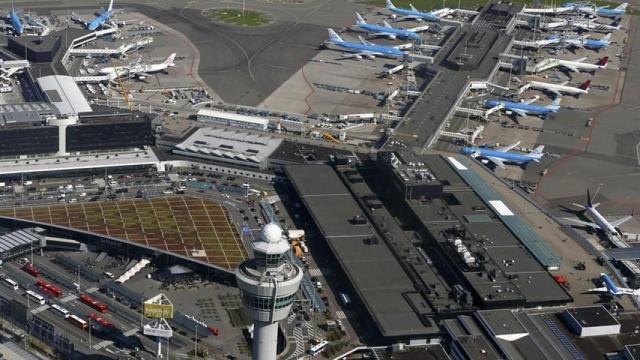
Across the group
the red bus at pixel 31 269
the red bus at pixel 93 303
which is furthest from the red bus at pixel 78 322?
the red bus at pixel 31 269

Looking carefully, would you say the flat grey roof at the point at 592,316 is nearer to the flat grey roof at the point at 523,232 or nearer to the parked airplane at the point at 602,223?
the flat grey roof at the point at 523,232

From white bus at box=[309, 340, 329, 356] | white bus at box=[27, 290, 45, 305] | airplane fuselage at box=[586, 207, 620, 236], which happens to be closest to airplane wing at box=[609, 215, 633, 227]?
airplane fuselage at box=[586, 207, 620, 236]

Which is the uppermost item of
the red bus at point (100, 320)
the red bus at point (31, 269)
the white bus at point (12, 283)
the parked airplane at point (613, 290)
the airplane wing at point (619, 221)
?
the parked airplane at point (613, 290)

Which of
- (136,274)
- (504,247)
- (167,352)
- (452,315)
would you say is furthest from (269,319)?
(504,247)

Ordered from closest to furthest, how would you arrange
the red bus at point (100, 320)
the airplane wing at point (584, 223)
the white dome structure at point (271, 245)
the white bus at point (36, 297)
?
the white dome structure at point (271, 245)
the red bus at point (100, 320)
the white bus at point (36, 297)
the airplane wing at point (584, 223)

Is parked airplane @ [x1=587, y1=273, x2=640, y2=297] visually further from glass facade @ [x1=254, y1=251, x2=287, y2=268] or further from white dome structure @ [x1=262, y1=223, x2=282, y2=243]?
white dome structure @ [x1=262, y1=223, x2=282, y2=243]

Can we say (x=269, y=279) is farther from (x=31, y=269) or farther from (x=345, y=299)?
(x=31, y=269)
